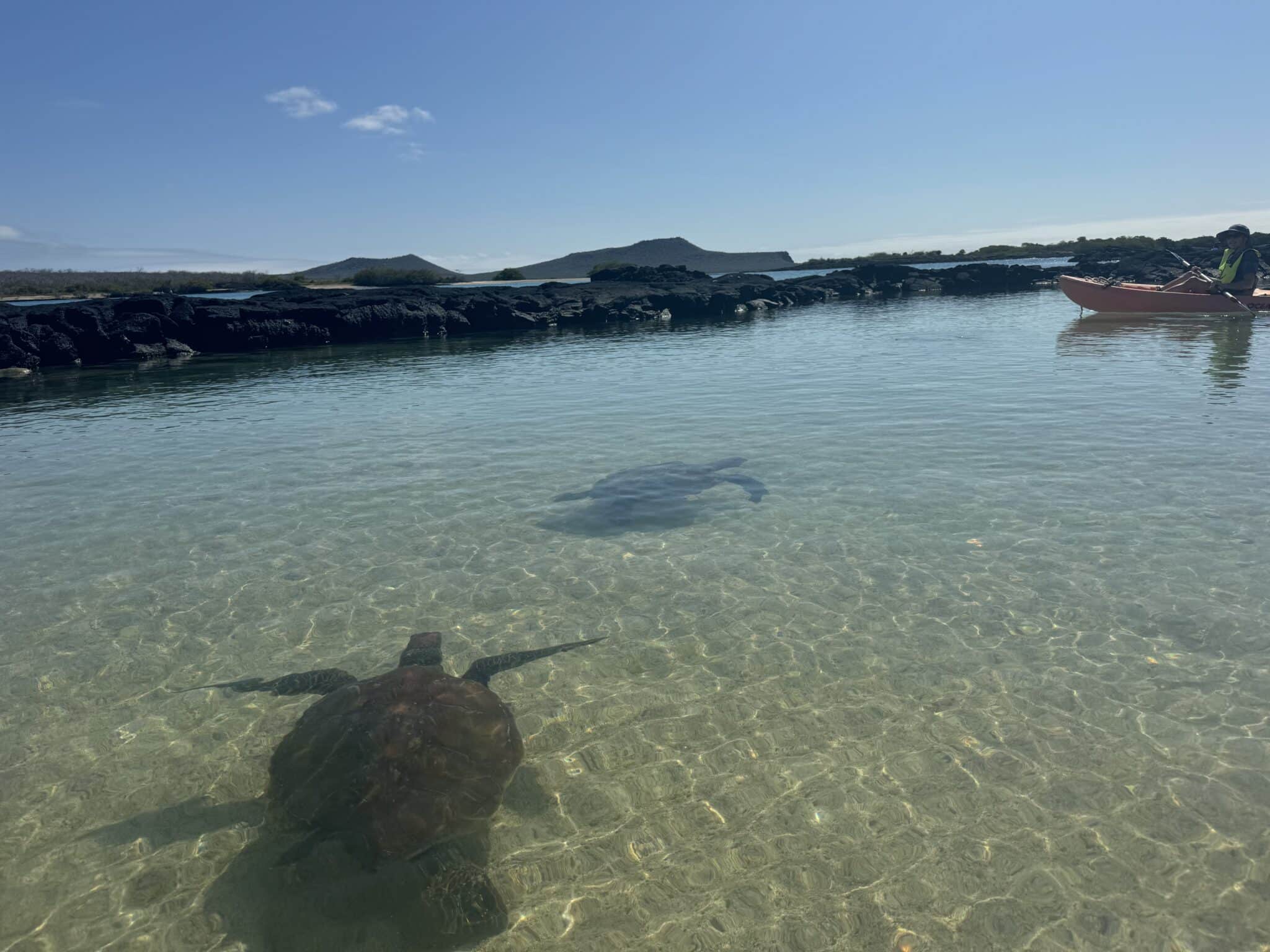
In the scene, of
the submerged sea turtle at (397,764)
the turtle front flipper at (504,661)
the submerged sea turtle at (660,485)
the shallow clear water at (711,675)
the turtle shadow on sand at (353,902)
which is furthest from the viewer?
the submerged sea turtle at (660,485)

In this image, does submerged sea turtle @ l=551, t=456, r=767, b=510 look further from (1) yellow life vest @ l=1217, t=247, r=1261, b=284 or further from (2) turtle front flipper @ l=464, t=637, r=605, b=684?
(1) yellow life vest @ l=1217, t=247, r=1261, b=284

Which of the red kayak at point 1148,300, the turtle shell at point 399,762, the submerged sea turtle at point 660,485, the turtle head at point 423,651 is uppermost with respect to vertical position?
the red kayak at point 1148,300

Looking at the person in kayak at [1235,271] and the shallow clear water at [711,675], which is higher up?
the person in kayak at [1235,271]

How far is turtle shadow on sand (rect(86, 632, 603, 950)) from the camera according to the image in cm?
374

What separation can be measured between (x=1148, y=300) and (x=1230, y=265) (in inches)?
111

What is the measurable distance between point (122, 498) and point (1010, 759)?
11.9 m

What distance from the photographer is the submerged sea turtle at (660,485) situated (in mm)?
10203

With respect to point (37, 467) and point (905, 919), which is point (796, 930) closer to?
point (905, 919)

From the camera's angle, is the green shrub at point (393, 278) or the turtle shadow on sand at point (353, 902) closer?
the turtle shadow on sand at point (353, 902)

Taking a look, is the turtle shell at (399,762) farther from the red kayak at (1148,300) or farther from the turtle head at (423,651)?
the red kayak at (1148,300)

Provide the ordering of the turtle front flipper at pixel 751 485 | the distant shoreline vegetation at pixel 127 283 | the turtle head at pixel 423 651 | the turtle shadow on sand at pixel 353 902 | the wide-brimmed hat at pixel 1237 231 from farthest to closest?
the distant shoreline vegetation at pixel 127 283 < the wide-brimmed hat at pixel 1237 231 < the turtle front flipper at pixel 751 485 < the turtle head at pixel 423 651 < the turtle shadow on sand at pixel 353 902

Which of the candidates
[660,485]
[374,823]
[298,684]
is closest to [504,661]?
[298,684]

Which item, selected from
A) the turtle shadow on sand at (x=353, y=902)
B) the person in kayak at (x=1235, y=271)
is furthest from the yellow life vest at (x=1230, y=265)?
the turtle shadow on sand at (x=353, y=902)

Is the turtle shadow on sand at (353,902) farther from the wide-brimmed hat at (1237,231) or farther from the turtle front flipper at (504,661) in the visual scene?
the wide-brimmed hat at (1237,231)
